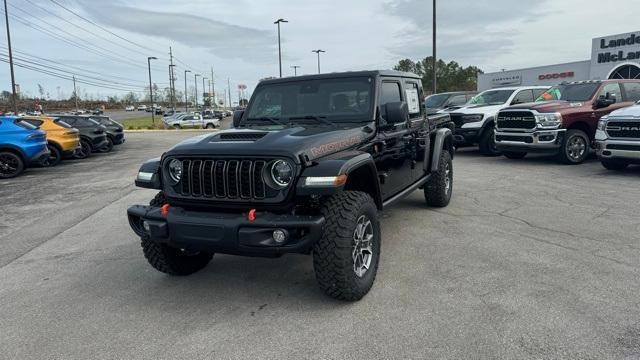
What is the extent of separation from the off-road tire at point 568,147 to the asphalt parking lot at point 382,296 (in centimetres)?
398

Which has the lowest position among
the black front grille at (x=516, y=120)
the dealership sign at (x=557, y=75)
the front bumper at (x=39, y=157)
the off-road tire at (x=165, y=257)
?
the off-road tire at (x=165, y=257)

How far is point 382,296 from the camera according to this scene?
387cm

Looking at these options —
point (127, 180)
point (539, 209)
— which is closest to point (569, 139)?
point (539, 209)

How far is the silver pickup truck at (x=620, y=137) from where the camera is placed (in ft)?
28.8

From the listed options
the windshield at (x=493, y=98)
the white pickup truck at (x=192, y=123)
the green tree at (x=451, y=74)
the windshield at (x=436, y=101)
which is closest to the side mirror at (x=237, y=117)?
the windshield at (x=493, y=98)

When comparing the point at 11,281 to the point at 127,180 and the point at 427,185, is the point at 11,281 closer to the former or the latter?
the point at 427,185

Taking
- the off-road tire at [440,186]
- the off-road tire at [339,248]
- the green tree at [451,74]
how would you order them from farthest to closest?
the green tree at [451,74] → the off-road tire at [440,186] → the off-road tire at [339,248]

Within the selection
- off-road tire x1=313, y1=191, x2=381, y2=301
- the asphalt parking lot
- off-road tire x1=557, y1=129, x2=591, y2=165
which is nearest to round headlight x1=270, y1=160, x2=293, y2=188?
off-road tire x1=313, y1=191, x2=381, y2=301

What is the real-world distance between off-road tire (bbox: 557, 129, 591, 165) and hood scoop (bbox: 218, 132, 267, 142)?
887cm

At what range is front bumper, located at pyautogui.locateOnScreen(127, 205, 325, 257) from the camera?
10.9 feet

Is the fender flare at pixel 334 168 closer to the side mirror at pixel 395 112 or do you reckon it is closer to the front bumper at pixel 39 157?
the side mirror at pixel 395 112

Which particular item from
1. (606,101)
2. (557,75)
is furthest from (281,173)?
(557,75)

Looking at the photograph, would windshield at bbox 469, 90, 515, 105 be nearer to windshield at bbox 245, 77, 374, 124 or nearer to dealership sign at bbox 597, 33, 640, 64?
windshield at bbox 245, 77, 374, 124

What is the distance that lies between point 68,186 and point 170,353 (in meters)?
8.68
